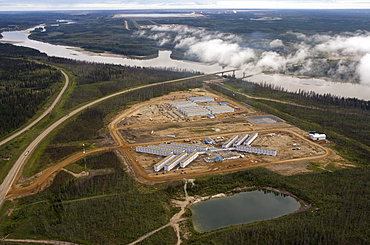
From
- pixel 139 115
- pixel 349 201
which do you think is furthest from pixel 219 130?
pixel 349 201

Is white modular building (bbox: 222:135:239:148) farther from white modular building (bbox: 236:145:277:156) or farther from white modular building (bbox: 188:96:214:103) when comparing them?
white modular building (bbox: 188:96:214:103)

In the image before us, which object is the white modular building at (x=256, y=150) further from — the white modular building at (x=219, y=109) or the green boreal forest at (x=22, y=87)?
the green boreal forest at (x=22, y=87)

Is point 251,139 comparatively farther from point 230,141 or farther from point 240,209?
point 240,209

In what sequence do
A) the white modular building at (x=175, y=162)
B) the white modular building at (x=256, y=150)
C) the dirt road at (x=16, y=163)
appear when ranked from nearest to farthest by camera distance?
the dirt road at (x=16, y=163) < the white modular building at (x=175, y=162) < the white modular building at (x=256, y=150)

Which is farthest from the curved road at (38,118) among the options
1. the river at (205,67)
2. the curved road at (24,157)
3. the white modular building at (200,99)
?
the river at (205,67)

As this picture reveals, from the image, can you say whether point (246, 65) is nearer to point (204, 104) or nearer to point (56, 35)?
point (204, 104)

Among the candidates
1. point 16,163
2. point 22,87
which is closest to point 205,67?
point 22,87
